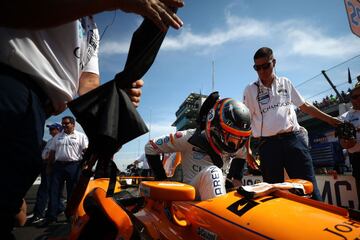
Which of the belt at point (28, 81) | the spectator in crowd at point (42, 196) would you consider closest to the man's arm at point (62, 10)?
the belt at point (28, 81)

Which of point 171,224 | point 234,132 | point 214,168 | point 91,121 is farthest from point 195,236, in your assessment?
point 234,132

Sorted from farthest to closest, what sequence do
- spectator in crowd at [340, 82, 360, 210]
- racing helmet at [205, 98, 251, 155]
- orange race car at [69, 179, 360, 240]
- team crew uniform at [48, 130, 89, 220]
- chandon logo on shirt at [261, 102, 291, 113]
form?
team crew uniform at [48, 130, 89, 220], spectator in crowd at [340, 82, 360, 210], chandon logo on shirt at [261, 102, 291, 113], racing helmet at [205, 98, 251, 155], orange race car at [69, 179, 360, 240]

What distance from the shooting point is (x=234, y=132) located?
96.7 inches

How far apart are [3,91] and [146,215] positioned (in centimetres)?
139

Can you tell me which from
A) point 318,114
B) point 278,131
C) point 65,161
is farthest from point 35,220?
point 318,114

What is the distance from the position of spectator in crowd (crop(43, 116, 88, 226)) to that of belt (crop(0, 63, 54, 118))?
397cm

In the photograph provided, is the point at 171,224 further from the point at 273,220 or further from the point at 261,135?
the point at 261,135

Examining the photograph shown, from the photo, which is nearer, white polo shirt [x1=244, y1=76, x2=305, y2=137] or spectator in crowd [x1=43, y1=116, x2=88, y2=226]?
white polo shirt [x1=244, y1=76, x2=305, y2=137]

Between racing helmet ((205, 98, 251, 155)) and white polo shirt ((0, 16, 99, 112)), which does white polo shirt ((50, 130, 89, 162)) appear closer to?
racing helmet ((205, 98, 251, 155))

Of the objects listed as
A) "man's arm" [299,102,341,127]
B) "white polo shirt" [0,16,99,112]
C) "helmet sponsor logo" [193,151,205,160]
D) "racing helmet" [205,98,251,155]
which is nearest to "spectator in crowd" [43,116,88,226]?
"helmet sponsor logo" [193,151,205,160]

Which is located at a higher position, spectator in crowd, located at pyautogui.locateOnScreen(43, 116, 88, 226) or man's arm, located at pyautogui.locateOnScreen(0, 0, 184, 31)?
man's arm, located at pyautogui.locateOnScreen(0, 0, 184, 31)

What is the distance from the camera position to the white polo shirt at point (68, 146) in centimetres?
489

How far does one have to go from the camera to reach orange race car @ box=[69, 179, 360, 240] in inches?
47.8

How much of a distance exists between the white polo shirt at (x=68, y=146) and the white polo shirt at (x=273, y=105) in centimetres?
330
